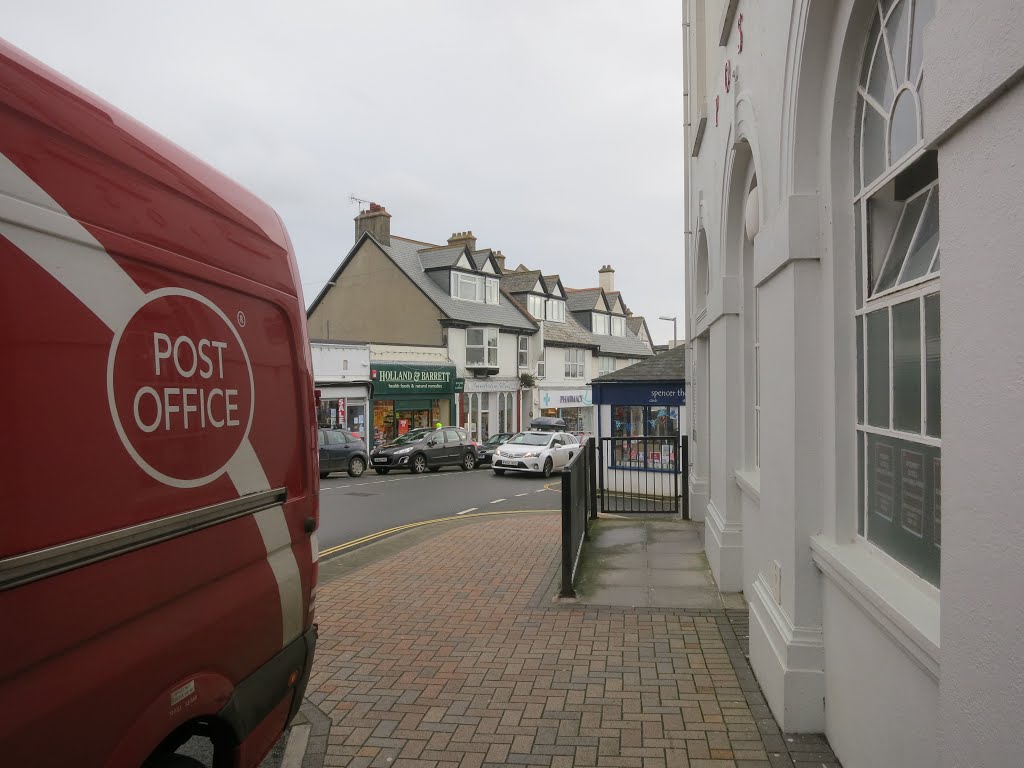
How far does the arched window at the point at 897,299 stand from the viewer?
2824 millimetres

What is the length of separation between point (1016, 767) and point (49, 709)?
100 inches

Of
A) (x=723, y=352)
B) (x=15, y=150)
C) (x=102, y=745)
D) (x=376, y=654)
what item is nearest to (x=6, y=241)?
(x=15, y=150)

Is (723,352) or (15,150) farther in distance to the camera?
(723,352)

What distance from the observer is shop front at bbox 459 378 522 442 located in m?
35.5

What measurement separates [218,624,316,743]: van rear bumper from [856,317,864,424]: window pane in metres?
2.97

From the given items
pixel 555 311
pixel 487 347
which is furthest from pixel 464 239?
pixel 555 311

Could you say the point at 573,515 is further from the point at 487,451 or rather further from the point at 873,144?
the point at 487,451

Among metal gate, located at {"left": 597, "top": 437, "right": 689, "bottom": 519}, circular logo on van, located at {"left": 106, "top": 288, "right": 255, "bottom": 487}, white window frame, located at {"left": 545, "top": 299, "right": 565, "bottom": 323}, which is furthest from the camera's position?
white window frame, located at {"left": 545, "top": 299, "right": 565, "bottom": 323}

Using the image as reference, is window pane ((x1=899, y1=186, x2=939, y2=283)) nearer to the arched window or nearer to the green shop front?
the arched window

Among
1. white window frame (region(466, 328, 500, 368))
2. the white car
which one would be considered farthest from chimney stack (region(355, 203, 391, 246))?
the white car

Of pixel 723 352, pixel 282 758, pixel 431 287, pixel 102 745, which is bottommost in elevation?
pixel 282 758

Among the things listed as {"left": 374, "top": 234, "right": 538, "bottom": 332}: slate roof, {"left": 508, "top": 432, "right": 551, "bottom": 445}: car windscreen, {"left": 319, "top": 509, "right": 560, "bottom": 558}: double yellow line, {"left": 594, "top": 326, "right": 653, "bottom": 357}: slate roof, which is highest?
{"left": 374, "top": 234, "right": 538, "bottom": 332}: slate roof

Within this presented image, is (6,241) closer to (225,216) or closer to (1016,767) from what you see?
(225,216)

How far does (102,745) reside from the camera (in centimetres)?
227
